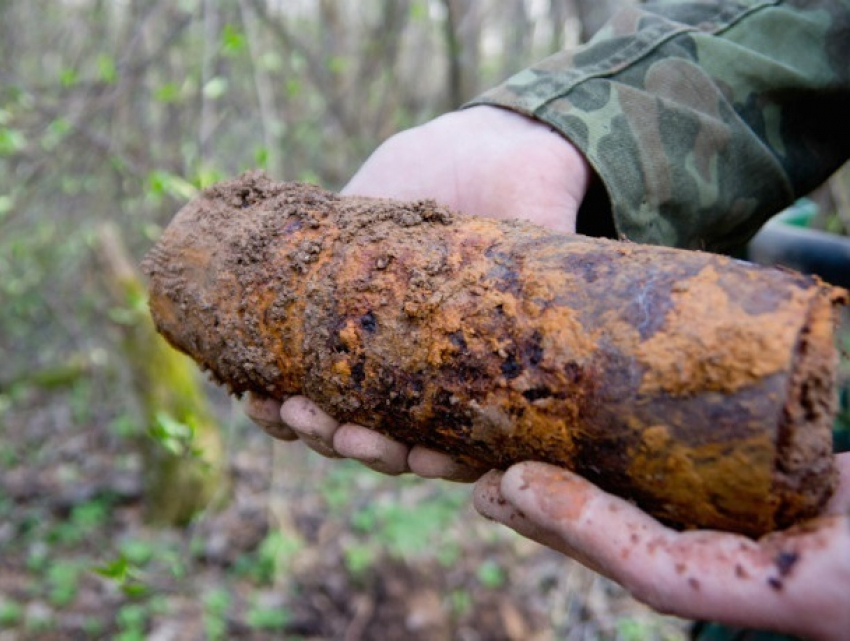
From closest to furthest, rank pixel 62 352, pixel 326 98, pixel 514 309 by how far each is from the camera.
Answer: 1. pixel 514 309
2. pixel 326 98
3. pixel 62 352

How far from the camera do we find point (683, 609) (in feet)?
3.10

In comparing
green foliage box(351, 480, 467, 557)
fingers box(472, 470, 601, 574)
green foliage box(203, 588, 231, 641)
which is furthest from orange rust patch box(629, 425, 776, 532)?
green foliage box(203, 588, 231, 641)

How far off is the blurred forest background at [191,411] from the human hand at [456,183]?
2.29ft

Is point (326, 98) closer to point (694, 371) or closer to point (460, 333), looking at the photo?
point (460, 333)

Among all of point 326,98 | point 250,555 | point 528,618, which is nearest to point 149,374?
point 250,555

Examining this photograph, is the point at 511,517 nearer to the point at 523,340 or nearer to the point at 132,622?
the point at 523,340

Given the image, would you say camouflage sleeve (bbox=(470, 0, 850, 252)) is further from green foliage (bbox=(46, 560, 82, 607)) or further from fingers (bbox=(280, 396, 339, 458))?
green foliage (bbox=(46, 560, 82, 607))

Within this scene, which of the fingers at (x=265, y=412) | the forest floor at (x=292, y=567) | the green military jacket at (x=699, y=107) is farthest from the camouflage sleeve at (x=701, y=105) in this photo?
the forest floor at (x=292, y=567)

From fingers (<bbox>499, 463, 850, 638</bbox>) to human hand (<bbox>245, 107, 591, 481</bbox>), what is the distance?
0.33m

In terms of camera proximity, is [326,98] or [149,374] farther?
[326,98]

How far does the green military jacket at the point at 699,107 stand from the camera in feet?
5.34

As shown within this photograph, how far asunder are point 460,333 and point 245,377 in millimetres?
588

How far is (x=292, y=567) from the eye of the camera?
3629mm

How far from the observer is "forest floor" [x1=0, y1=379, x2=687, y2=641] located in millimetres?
3232
